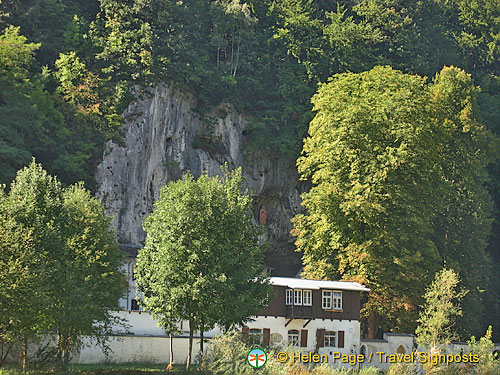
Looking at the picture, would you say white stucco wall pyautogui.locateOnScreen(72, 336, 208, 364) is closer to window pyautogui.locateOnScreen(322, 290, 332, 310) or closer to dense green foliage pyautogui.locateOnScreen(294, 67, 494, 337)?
window pyautogui.locateOnScreen(322, 290, 332, 310)

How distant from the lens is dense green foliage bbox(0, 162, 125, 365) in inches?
1212

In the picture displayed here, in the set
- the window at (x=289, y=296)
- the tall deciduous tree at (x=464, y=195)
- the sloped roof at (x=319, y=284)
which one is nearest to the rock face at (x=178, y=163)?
the sloped roof at (x=319, y=284)

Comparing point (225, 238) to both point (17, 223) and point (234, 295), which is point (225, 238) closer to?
point (234, 295)

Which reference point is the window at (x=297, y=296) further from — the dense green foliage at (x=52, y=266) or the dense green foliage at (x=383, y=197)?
the dense green foliage at (x=52, y=266)

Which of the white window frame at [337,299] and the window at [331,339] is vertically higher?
the white window frame at [337,299]

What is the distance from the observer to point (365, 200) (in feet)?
148

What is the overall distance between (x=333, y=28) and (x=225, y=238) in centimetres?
3048

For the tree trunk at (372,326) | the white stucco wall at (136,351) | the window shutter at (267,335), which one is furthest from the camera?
the tree trunk at (372,326)

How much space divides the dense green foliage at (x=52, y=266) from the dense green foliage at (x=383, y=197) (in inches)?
579

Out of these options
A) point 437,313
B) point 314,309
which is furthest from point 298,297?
point 437,313

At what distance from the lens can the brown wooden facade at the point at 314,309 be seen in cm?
4281

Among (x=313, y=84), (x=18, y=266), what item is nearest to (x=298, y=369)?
(x=18, y=266)

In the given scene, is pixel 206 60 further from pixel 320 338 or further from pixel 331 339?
pixel 331 339

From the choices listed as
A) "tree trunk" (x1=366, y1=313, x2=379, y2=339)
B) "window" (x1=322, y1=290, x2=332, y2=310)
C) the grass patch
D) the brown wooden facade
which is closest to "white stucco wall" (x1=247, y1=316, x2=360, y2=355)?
the brown wooden facade
